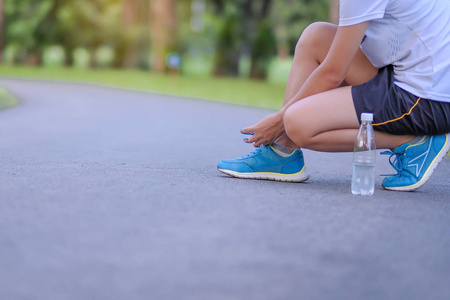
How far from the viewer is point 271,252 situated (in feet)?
9.41

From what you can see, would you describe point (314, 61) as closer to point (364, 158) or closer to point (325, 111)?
point (325, 111)

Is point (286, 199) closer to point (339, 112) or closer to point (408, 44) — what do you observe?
point (339, 112)

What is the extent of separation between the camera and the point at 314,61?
4734mm

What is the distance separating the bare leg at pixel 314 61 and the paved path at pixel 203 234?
2.10ft

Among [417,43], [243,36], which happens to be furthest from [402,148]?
[243,36]

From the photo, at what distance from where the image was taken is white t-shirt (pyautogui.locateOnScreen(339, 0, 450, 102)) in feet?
13.7

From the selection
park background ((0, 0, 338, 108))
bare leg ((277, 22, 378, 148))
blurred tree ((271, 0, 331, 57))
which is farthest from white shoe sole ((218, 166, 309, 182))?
blurred tree ((271, 0, 331, 57))

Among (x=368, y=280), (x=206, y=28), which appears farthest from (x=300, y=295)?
(x=206, y=28)

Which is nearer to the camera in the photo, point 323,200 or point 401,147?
point 323,200

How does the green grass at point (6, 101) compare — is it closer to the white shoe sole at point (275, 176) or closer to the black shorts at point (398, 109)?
the white shoe sole at point (275, 176)

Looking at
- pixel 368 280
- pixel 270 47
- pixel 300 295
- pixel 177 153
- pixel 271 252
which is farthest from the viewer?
pixel 270 47

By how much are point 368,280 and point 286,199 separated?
151cm

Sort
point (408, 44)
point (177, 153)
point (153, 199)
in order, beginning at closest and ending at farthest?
point (153, 199) → point (408, 44) → point (177, 153)

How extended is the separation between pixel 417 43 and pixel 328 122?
672 mm
